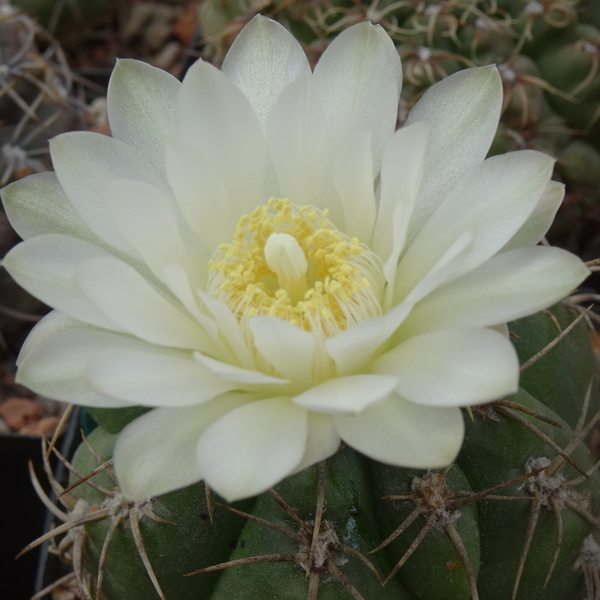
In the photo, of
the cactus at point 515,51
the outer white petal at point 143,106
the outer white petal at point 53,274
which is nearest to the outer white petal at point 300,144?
the outer white petal at point 143,106

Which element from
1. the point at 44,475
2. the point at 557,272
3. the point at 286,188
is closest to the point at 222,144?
the point at 286,188

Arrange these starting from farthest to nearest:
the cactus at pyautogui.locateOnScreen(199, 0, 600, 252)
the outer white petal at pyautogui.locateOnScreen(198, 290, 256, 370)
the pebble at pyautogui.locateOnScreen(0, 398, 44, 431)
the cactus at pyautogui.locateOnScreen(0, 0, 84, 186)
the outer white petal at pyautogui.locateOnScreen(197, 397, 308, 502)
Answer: the pebble at pyautogui.locateOnScreen(0, 398, 44, 431) → the cactus at pyautogui.locateOnScreen(0, 0, 84, 186) → the cactus at pyautogui.locateOnScreen(199, 0, 600, 252) → the outer white petal at pyautogui.locateOnScreen(198, 290, 256, 370) → the outer white petal at pyautogui.locateOnScreen(197, 397, 308, 502)

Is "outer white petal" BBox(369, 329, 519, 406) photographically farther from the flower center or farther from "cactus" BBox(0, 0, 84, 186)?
"cactus" BBox(0, 0, 84, 186)

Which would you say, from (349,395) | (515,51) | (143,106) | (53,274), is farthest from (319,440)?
(515,51)

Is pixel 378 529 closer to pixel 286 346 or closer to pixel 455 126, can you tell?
pixel 286 346

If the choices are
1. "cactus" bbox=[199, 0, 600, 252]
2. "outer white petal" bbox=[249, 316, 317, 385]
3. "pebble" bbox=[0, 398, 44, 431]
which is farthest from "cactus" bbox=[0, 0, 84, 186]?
"outer white petal" bbox=[249, 316, 317, 385]

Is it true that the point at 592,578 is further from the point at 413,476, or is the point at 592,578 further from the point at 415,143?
the point at 415,143
